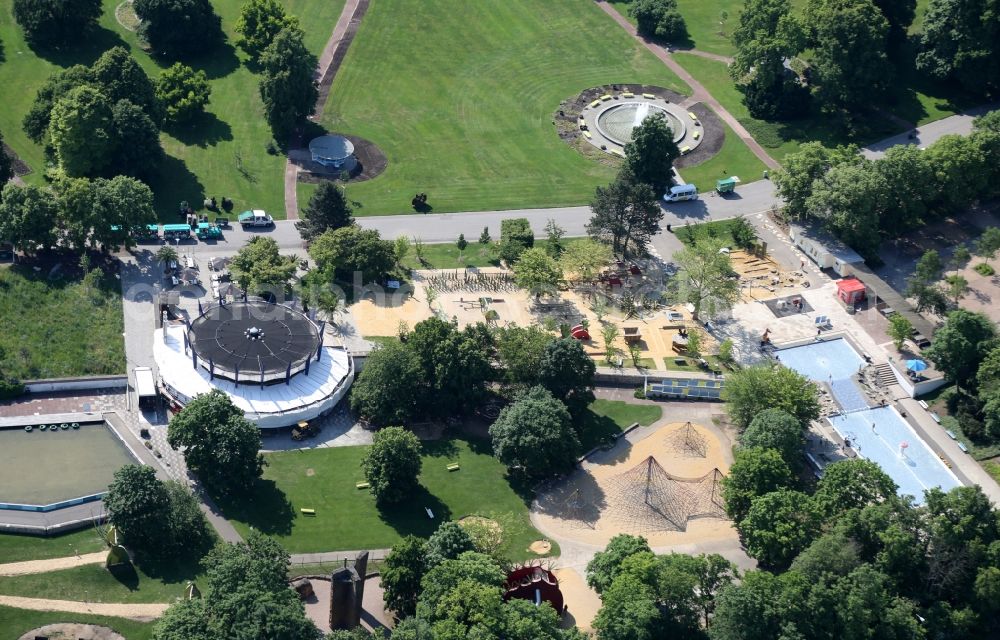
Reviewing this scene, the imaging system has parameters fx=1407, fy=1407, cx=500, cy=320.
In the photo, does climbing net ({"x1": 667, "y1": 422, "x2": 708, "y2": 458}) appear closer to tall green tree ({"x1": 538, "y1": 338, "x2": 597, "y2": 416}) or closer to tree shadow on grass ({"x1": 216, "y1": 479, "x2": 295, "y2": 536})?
tall green tree ({"x1": 538, "y1": 338, "x2": 597, "y2": 416})

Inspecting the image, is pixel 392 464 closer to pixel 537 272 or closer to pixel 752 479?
pixel 752 479

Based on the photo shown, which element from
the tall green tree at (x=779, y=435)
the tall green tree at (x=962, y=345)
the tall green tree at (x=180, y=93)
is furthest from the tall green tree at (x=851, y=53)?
the tall green tree at (x=180, y=93)

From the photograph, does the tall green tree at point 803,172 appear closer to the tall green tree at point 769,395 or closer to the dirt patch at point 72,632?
the tall green tree at point 769,395

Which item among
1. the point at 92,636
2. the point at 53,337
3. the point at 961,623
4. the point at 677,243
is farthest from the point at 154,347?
the point at 961,623

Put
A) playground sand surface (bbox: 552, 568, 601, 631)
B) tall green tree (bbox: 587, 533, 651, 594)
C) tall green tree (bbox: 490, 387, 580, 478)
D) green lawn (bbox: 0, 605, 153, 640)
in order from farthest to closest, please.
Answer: tall green tree (bbox: 490, 387, 580, 478) → playground sand surface (bbox: 552, 568, 601, 631) → tall green tree (bbox: 587, 533, 651, 594) → green lawn (bbox: 0, 605, 153, 640)

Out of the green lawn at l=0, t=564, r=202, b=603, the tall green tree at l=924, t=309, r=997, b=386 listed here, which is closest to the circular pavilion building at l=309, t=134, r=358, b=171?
the green lawn at l=0, t=564, r=202, b=603

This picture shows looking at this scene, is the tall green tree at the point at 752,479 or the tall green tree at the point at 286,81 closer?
the tall green tree at the point at 752,479
